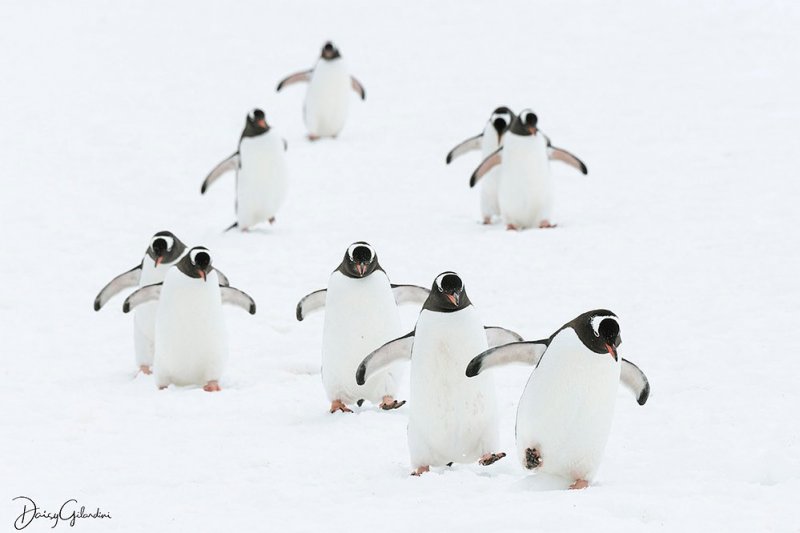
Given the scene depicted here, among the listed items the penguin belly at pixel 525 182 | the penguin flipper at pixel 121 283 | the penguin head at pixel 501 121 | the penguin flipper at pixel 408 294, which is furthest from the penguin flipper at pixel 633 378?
A: the penguin head at pixel 501 121

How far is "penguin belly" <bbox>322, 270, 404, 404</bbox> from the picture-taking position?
5.98 metres

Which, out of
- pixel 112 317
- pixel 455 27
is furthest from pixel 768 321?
pixel 455 27

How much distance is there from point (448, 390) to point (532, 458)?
489mm

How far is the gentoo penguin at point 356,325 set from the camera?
5965 mm

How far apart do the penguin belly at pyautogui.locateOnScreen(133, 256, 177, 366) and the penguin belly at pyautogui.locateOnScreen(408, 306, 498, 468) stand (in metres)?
2.37

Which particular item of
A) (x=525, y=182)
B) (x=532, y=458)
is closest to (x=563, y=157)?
(x=525, y=182)

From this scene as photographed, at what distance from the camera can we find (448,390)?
5.15 meters

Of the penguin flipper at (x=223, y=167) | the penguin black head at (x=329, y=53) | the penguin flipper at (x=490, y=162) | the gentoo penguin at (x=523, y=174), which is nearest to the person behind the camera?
the gentoo penguin at (x=523, y=174)

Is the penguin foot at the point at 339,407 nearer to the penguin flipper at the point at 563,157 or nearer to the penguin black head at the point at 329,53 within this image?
the penguin flipper at the point at 563,157

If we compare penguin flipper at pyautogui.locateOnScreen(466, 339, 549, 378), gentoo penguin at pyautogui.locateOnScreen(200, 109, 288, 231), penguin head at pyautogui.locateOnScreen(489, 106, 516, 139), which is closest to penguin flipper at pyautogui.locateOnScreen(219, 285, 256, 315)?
penguin flipper at pyautogui.locateOnScreen(466, 339, 549, 378)

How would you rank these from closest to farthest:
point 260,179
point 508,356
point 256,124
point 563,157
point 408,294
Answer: point 508,356
point 408,294
point 563,157
point 256,124
point 260,179

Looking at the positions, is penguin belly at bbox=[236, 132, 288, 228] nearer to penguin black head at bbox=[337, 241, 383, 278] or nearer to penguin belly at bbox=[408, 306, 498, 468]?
penguin black head at bbox=[337, 241, 383, 278]

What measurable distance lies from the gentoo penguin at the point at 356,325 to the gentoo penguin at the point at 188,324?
81 centimetres

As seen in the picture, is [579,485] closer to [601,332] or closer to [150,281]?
[601,332]
